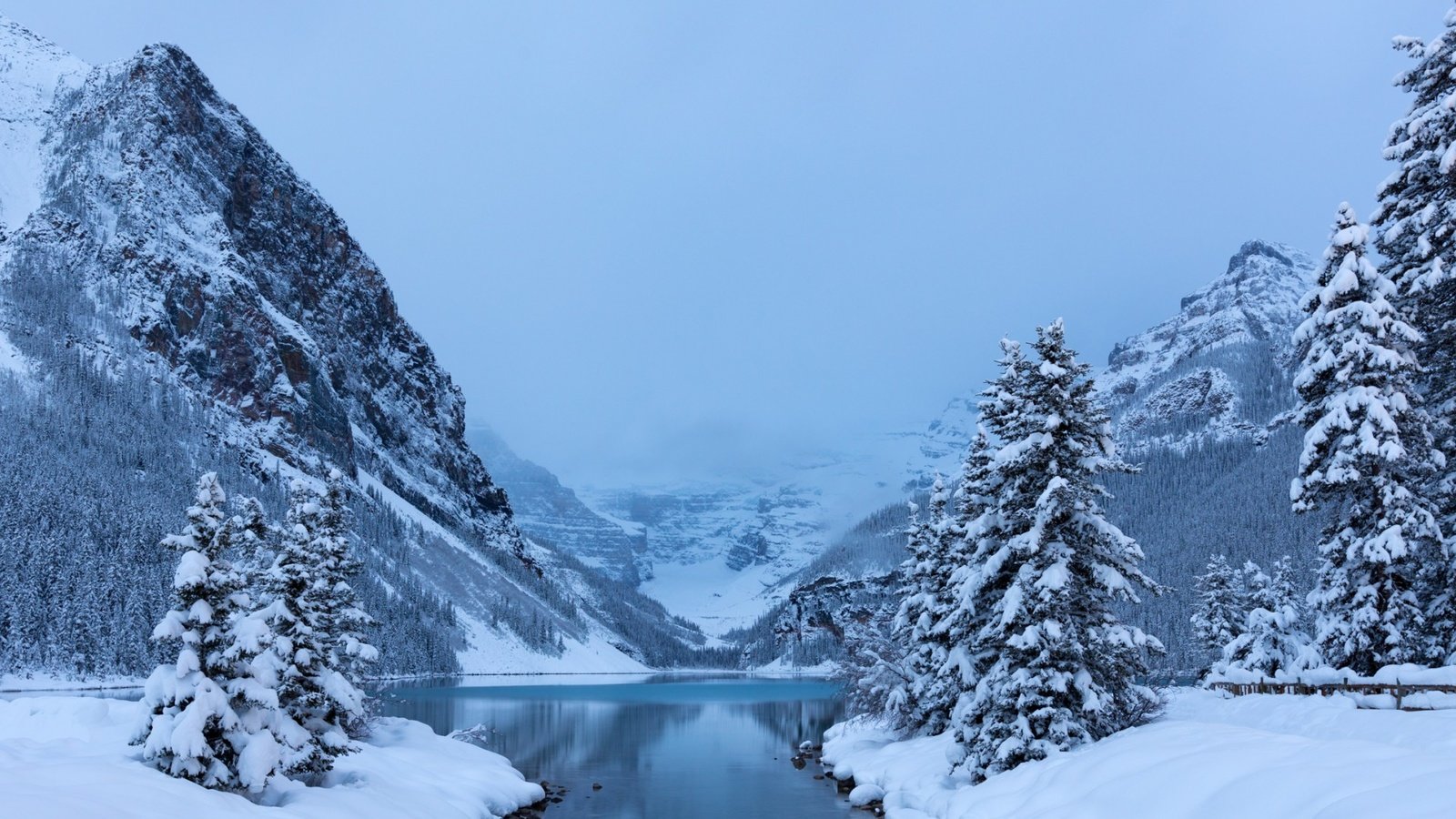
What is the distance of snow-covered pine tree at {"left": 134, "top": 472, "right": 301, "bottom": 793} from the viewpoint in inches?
812

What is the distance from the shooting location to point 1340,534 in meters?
25.5

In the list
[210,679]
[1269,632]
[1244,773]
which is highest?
[1269,632]

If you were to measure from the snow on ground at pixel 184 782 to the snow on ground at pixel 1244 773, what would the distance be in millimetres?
15632

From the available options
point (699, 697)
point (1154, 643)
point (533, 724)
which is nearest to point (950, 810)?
point (1154, 643)

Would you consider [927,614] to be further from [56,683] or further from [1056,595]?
[56,683]

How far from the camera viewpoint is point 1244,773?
17.0m

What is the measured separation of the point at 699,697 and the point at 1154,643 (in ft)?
389

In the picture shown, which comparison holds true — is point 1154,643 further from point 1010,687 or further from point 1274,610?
point 1274,610

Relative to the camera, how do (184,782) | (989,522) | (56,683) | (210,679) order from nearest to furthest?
(184,782) → (210,679) → (989,522) → (56,683)

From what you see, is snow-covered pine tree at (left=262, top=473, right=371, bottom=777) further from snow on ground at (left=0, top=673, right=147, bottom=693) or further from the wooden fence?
snow on ground at (left=0, top=673, right=147, bottom=693)

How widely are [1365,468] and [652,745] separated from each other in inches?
2055

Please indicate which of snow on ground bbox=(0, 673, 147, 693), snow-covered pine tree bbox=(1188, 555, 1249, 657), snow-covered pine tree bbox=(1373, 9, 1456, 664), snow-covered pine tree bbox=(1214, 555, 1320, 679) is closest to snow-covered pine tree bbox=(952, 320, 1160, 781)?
snow-covered pine tree bbox=(1373, 9, 1456, 664)

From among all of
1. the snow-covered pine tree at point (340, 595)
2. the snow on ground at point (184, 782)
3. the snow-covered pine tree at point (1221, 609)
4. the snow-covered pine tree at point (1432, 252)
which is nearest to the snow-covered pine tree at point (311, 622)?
the snow-covered pine tree at point (340, 595)

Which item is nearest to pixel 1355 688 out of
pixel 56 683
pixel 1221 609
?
pixel 1221 609
